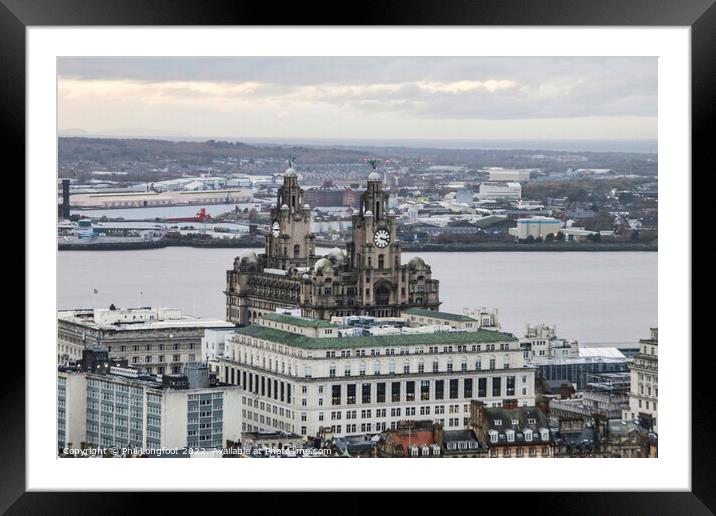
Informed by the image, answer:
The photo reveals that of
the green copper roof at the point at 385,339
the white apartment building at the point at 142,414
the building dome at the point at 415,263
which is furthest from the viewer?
the building dome at the point at 415,263

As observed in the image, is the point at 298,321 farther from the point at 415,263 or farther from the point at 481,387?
the point at 481,387

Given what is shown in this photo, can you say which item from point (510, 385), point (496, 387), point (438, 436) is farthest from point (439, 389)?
point (438, 436)

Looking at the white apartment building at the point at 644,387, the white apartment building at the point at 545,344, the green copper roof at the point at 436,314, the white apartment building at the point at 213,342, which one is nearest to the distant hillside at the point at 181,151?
the green copper roof at the point at 436,314

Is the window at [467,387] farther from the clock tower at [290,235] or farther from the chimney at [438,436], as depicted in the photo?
the clock tower at [290,235]
